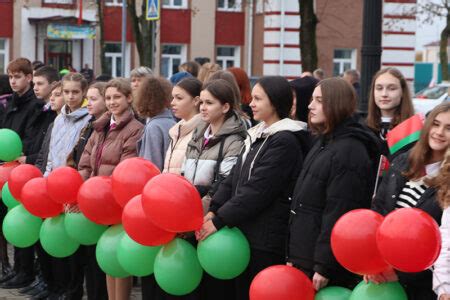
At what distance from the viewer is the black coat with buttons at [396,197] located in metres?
5.12

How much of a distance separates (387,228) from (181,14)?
3517 centimetres

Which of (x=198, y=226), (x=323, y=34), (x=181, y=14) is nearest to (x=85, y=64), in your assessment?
→ (x=181, y=14)

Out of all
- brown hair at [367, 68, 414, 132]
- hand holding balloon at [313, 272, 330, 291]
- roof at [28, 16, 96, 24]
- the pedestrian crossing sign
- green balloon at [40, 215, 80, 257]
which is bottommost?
green balloon at [40, 215, 80, 257]

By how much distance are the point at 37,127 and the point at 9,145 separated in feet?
2.05

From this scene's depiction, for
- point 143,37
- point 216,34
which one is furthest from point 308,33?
point 216,34

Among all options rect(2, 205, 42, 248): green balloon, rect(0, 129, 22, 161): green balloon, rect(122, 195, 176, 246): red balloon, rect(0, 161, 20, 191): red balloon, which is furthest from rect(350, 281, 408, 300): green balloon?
rect(0, 129, 22, 161): green balloon

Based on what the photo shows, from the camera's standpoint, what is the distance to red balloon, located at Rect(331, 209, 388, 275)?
5.09 meters

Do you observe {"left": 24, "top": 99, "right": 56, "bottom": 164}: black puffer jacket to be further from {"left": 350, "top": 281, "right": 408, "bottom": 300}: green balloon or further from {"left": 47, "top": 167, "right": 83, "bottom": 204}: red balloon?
{"left": 350, "top": 281, "right": 408, "bottom": 300}: green balloon

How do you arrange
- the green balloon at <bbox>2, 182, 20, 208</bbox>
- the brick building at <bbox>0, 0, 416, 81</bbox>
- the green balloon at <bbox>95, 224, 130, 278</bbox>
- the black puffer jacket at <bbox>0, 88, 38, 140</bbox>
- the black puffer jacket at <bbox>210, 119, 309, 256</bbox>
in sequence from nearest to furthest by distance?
the black puffer jacket at <bbox>210, 119, 309, 256</bbox> < the green balloon at <bbox>95, 224, 130, 278</bbox> < the green balloon at <bbox>2, 182, 20, 208</bbox> < the black puffer jacket at <bbox>0, 88, 38, 140</bbox> < the brick building at <bbox>0, 0, 416, 81</bbox>

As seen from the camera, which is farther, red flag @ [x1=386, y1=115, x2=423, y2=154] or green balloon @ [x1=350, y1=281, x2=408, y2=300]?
red flag @ [x1=386, y1=115, x2=423, y2=154]

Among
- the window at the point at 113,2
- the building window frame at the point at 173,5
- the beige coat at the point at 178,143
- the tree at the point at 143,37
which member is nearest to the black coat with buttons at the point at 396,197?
the beige coat at the point at 178,143

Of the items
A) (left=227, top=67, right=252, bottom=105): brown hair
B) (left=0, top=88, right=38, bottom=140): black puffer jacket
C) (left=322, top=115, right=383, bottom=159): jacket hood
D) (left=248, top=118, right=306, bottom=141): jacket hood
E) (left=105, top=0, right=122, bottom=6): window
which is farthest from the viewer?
(left=105, top=0, right=122, bottom=6): window

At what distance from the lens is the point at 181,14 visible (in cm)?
3950

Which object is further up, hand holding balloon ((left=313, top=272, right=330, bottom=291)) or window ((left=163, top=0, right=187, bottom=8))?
window ((left=163, top=0, right=187, bottom=8))
